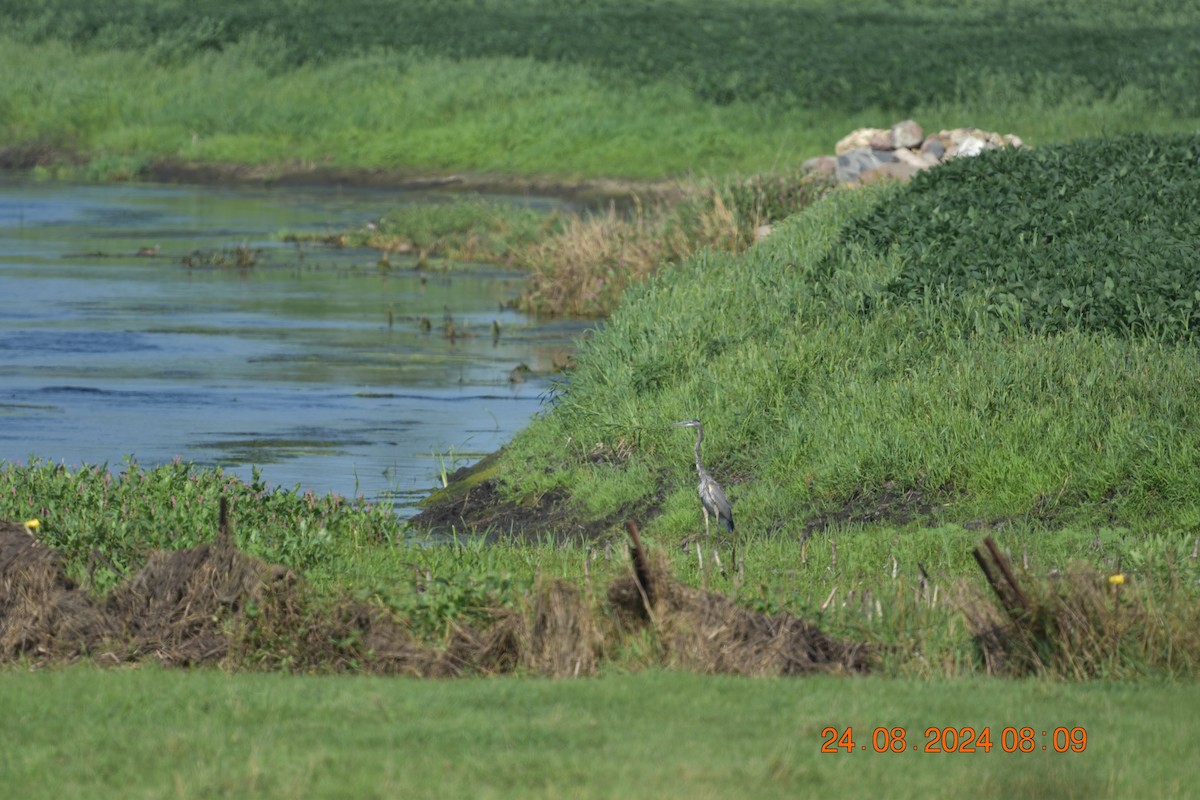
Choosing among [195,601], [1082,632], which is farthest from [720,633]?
[195,601]

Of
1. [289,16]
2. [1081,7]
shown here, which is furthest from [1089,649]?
[1081,7]

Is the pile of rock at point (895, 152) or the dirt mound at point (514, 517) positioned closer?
the dirt mound at point (514, 517)

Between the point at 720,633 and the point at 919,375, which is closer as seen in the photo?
the point at 720,633

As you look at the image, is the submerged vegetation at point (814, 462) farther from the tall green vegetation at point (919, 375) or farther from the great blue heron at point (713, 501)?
the great blue heron at point (713, 501)

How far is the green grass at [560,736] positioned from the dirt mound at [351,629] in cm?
40

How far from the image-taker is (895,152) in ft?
109

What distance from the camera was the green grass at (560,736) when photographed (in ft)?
24.1

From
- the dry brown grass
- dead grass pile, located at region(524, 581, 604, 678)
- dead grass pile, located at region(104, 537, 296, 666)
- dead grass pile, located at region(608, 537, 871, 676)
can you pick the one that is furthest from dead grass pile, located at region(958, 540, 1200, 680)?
the dry brown grass

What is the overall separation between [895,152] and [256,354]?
12173 mm

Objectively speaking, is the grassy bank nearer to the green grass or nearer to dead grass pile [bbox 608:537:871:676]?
dead grass pile [bbox 608:537:871:676]

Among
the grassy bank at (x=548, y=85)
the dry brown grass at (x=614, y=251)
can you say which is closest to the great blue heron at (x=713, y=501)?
the dry brown grass at (x=614, y=251)

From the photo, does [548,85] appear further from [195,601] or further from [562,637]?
[562,637]
